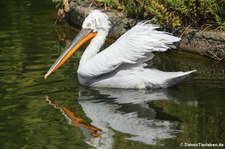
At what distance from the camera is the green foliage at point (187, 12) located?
7.85 meters

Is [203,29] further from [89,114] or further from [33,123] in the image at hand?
[33,123]

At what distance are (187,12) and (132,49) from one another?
1714 millimetres

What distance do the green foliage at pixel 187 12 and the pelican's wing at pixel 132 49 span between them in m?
1.34

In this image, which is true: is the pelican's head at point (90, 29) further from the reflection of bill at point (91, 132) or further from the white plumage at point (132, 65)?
the reflection of bill at point (91, 132)

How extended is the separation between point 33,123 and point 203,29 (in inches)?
125

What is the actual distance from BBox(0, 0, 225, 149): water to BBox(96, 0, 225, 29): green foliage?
0.44m

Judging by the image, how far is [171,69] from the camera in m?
7.59

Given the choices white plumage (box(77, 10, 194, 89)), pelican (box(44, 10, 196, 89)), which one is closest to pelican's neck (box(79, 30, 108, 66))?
pelican (box(44, 10, 196, 89))

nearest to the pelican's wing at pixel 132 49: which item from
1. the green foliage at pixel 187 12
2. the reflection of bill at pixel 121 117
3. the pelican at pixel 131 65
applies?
the pelican at pixel 131 65

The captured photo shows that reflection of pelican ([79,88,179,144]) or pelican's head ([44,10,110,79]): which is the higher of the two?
pelican's head ([44,10,110,79])

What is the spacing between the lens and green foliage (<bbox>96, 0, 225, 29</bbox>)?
785 cm

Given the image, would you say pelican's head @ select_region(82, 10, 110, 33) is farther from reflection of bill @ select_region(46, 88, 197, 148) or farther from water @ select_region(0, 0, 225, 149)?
reflection of bill @ select_region(46, 88, 197, 148)

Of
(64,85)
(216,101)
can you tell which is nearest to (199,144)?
(216,101)

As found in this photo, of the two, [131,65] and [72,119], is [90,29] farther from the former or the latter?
[72,119]
